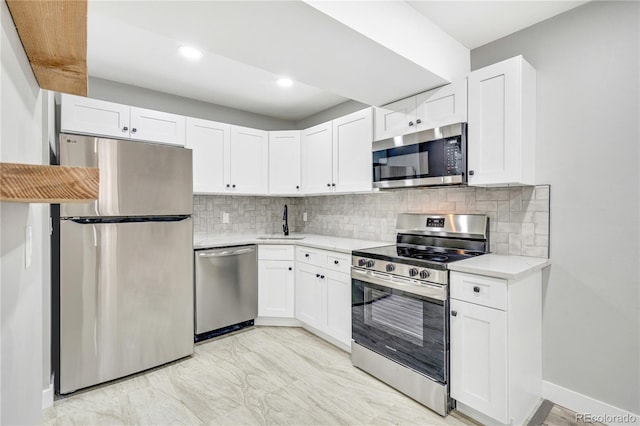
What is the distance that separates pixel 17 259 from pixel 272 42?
158 centimetres

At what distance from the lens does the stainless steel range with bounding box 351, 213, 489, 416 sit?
6.49ft

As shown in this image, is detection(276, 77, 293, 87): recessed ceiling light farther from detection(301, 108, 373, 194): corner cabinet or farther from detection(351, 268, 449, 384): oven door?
detection(351, 268, 449, 384): oven door

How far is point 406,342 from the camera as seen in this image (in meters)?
2.16

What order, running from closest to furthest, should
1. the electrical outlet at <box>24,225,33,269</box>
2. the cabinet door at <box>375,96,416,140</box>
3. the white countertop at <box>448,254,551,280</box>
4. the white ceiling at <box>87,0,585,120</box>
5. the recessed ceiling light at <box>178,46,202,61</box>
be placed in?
the electrical outlet at <box>24,225,33,269</box>
the white ceiling at <box>87,0,585,120</box>
the white countertop at <box>448,254,551,280</box>
the recessed ceiling light at <box>178,46,202,61</box>
the cabinet door at <box>375,96,416,140</box>

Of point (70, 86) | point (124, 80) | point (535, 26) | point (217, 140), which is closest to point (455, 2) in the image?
point (535, 26)

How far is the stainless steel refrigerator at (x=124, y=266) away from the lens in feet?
7.16

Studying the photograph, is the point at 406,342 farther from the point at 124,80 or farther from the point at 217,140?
the point at 124,80

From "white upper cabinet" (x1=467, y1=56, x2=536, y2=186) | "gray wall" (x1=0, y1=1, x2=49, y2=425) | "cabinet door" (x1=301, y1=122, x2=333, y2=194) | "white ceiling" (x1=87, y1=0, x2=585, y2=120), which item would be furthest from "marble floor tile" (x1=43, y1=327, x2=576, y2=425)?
"white ceiling" (x1=87, y1=0, x2=585, y2=120)

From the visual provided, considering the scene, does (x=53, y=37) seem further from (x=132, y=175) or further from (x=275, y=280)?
(x=275, y=280)

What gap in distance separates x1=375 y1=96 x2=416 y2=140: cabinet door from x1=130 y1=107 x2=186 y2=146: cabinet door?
6.23 feet

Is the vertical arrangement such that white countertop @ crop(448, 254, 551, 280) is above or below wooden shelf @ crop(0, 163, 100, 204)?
below

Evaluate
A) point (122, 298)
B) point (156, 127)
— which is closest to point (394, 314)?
point (122, 298)

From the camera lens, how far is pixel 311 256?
10.3ft

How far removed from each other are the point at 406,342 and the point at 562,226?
1.28m
